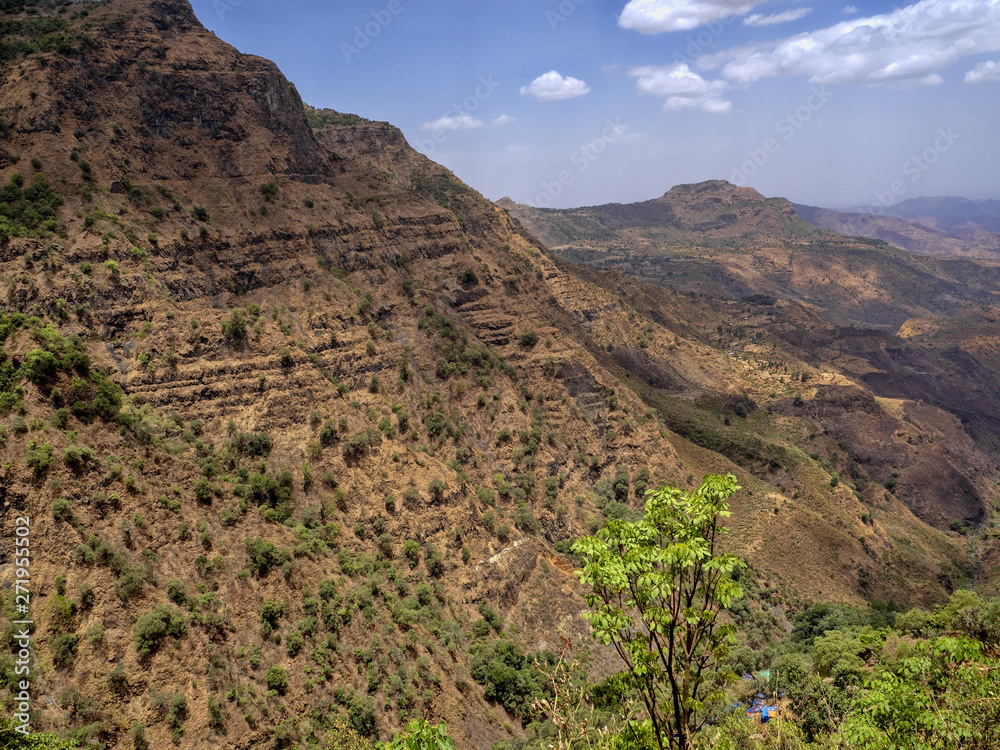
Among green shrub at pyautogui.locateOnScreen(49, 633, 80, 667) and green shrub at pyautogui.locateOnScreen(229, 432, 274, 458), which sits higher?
green shrub at pyautogui.locateOnScreen(229, 432, 274, 458)

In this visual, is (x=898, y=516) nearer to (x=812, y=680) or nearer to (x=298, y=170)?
(x=812, y=680)

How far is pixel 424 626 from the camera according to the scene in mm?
34812

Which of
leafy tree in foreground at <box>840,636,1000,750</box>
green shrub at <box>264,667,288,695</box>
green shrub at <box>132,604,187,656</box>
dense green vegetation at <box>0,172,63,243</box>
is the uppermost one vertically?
dense green vegetation at <box>0,172,63,243</box>

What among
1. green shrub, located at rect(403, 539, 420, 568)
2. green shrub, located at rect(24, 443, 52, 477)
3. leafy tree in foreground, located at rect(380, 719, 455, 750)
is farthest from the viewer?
green shrub, located at rect(403, 539, 420, 568)

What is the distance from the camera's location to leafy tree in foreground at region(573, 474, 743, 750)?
8.36 meters

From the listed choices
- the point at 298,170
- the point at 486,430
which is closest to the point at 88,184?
the point at 298,170

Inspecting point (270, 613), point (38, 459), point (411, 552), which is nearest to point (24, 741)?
point (270, 613)

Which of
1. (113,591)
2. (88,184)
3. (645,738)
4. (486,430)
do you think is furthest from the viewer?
(486,430)

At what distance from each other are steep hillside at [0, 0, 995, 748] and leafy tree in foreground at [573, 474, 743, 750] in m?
23.1

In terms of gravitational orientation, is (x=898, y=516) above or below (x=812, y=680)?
below

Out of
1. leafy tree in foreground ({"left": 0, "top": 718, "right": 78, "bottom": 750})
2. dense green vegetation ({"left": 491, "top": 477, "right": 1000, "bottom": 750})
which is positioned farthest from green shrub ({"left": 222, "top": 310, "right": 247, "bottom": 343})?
dense green vegetation ({"left": 491, "top": 477, "right": 1000, "bottom": 750})

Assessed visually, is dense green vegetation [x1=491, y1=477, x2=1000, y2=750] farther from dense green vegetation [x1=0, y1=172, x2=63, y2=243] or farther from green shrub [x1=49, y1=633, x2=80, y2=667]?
dense green vegetation [x1=0, y1=172, x2=63, y2=243]

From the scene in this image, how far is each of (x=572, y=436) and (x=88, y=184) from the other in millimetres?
46856

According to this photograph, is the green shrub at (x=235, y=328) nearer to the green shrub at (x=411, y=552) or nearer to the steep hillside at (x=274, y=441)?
the steep hillside at (x=274, y=441)
